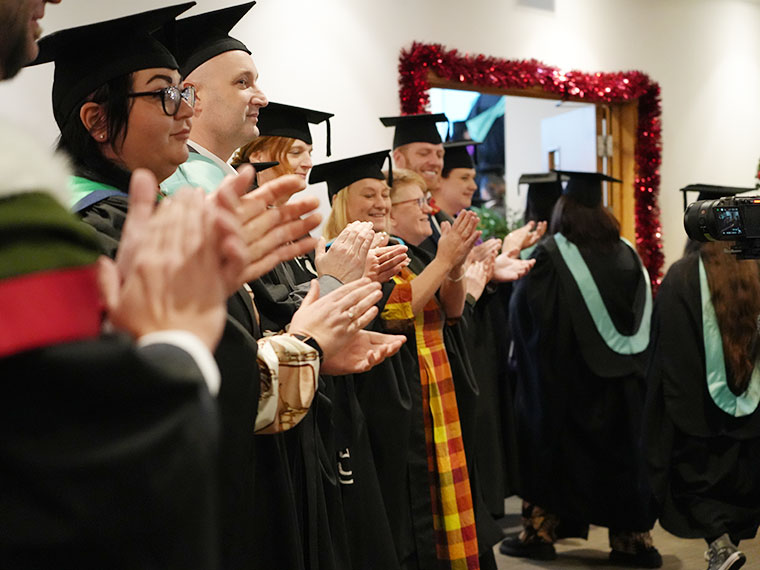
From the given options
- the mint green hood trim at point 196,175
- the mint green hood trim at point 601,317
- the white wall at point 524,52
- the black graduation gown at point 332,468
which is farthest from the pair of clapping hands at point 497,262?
the mint green hood trim at point 196,175

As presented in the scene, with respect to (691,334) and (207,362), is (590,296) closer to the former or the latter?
(691,334)

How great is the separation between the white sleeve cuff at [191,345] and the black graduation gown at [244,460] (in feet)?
1.87

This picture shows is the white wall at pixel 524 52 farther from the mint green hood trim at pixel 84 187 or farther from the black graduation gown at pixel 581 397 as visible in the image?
the mint green hood trim at pixel 84 187

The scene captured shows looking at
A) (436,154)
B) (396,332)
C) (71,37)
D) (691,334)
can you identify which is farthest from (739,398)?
(71,37)

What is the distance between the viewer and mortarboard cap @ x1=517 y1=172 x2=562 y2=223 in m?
5.62

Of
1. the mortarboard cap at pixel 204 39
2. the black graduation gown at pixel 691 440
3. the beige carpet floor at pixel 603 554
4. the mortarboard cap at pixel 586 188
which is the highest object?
the mortarboard cap at pixel 204 39

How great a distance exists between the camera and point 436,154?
475 centimetres

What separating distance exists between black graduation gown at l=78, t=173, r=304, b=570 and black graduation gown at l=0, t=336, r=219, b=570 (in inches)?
26.0

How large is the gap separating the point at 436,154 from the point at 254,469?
316cm

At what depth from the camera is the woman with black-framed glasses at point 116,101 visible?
1.79 meters

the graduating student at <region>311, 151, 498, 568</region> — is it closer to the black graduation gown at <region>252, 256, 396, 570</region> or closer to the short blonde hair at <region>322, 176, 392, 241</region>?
the short blonde hair at <region>322, 176, 392, 241</region>

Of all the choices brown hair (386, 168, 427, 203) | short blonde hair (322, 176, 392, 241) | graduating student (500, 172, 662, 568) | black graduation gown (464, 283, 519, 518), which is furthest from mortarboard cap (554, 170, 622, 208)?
short blonde hair (322, 176, 392, 241)

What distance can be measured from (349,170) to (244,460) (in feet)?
6.56

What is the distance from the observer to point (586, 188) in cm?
486
